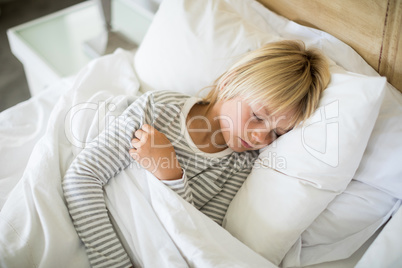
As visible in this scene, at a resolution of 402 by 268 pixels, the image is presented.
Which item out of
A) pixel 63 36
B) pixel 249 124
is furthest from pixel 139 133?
pixel 63 36

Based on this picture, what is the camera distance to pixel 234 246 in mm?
751

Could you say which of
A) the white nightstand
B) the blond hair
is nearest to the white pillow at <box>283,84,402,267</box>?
the blond hair

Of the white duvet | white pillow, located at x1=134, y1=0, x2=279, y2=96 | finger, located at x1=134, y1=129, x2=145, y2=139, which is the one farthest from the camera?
white pillow, located at x1=134, y1=0, x2=279, y2=96

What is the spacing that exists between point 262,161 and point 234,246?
24cm

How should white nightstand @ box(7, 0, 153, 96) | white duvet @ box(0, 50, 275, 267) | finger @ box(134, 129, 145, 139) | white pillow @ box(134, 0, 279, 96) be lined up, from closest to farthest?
1. white duvet @ box(0, 50, 275, 267)
2. finger @ box(134, 129, 145, 139)
3. white pillow @ box(134, 0, 279, 96)
4. white nightstand @ box(7, 0, 153, 96)

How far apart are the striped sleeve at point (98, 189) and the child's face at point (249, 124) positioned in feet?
0.71

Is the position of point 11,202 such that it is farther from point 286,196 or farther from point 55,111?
point 286,196

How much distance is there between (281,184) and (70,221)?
471 millimetres

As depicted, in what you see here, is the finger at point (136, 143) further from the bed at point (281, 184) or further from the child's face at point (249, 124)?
the child's face at point (249, 124)

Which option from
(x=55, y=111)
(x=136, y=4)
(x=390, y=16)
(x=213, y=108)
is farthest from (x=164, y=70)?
(x=136, y=4)

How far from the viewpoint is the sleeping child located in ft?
2.56

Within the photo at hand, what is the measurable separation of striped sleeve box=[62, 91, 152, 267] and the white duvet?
21 millimetres

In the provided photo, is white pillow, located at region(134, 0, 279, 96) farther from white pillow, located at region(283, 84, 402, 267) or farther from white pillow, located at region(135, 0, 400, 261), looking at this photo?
white pillow, located at region(283, 84, 402, 267)

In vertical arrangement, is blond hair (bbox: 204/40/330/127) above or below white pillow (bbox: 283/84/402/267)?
above
